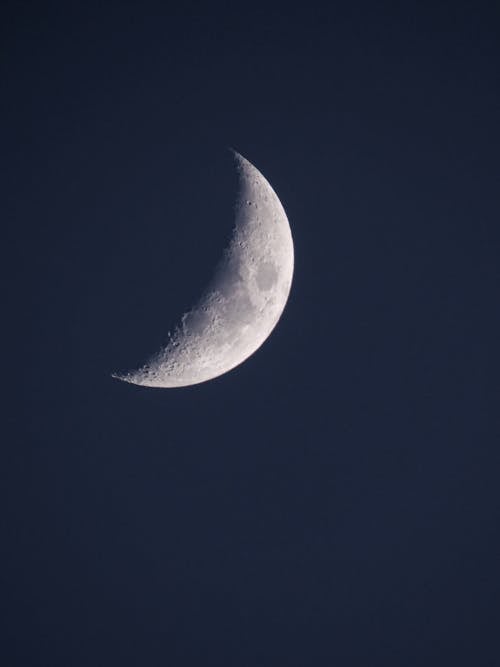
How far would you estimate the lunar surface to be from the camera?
6.52 meters

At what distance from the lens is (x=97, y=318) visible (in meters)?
6.12

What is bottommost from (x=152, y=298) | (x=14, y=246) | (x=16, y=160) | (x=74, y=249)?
(x=152, y=298)

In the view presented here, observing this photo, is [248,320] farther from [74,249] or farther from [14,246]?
[14,246]

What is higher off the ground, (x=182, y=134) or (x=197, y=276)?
(x=182, y=134)

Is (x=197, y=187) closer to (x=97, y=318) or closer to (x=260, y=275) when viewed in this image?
(x=260, y=275)

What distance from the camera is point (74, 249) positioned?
5.97 metres

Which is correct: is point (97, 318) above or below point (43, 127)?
below

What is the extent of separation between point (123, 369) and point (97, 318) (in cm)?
96

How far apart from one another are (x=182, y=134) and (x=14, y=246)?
7.55ft

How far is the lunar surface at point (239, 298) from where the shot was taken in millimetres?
A: 6516

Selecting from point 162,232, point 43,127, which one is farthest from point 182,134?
point 43,127

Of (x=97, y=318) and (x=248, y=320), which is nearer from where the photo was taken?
(x=97, y=318)

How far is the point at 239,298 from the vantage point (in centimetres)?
669

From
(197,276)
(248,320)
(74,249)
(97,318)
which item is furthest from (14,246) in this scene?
(248,320)
